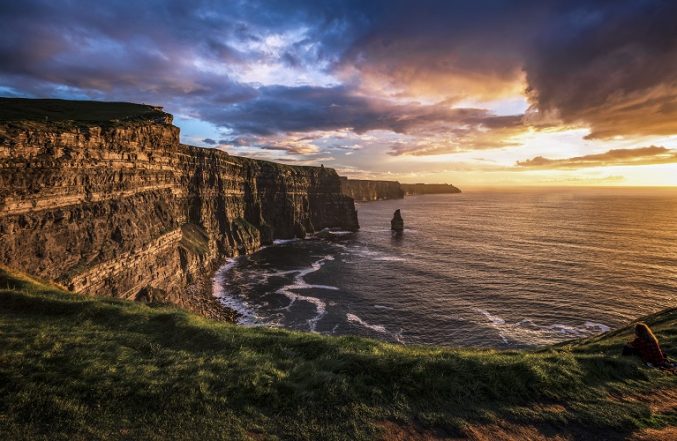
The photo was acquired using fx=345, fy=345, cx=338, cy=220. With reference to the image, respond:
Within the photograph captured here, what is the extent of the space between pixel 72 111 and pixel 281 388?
7489cm

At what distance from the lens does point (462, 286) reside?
65375mm

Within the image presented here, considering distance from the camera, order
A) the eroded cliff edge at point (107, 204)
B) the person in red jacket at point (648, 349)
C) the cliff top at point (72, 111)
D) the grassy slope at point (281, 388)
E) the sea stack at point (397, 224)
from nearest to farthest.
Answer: the grassy slope at point (281, 388), the person in red jacket at point (648, 349), the eroded cliff edge at point (107, 204), the cliff top at point (72, 111), the sea stack at point (397, 224)

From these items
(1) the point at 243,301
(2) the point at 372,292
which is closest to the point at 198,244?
(1) the point at 243,301

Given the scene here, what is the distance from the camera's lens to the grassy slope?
1039cm

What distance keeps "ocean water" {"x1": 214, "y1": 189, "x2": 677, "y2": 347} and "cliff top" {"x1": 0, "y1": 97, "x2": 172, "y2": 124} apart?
3542cm

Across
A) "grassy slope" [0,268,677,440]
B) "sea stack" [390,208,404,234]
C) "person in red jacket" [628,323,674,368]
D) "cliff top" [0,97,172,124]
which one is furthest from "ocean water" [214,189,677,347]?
"cliff top" [0,97,172,124]

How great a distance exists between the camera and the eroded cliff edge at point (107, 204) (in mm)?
34156

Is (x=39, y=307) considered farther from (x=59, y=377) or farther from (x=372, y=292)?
(x=372, y=292)

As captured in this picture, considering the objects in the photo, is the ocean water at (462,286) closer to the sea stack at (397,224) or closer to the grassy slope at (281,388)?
the sea stack at (397,224)

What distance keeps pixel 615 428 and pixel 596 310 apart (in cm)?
5120

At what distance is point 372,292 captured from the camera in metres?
64.8

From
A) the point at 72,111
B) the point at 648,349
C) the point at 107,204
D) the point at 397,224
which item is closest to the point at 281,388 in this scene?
the point at 648,349

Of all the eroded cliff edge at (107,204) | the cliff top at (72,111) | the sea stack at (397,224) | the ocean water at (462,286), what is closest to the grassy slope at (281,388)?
the eroded cliff edge at (107,204)

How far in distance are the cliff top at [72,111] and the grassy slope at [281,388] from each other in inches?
1794
